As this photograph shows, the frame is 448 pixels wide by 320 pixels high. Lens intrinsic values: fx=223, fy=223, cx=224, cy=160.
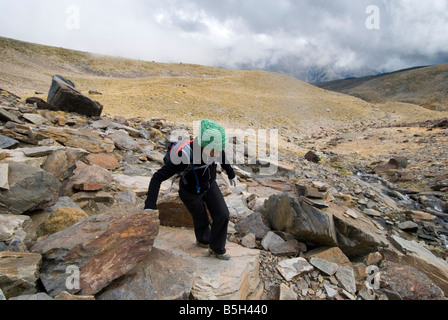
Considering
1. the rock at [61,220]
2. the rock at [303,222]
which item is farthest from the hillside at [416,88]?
the rock at [61,220]

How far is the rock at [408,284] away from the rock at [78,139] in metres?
8.97

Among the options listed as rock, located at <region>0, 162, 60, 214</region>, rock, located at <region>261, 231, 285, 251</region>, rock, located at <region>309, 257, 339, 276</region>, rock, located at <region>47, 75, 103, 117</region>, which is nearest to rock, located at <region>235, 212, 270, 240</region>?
rock, located at <region>261, 231, 285, 251</region>

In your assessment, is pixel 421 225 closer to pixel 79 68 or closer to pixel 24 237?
pixel 24 237

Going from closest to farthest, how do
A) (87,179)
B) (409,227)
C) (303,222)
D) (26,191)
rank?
(26,191) → (303,222) → (87,179) → (409,227)

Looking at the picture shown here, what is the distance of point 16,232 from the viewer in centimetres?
295

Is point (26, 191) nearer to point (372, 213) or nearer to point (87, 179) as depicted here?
point (87, 179)

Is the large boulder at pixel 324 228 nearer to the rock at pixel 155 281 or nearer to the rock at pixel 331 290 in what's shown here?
the rock at pixel 331 290

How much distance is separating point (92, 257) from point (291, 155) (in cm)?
1514

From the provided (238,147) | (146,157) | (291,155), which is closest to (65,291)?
(146,157)

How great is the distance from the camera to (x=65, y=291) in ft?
7.51

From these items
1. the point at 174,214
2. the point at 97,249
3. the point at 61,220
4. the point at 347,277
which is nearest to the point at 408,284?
the point at 347,277

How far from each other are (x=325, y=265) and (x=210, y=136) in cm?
313
